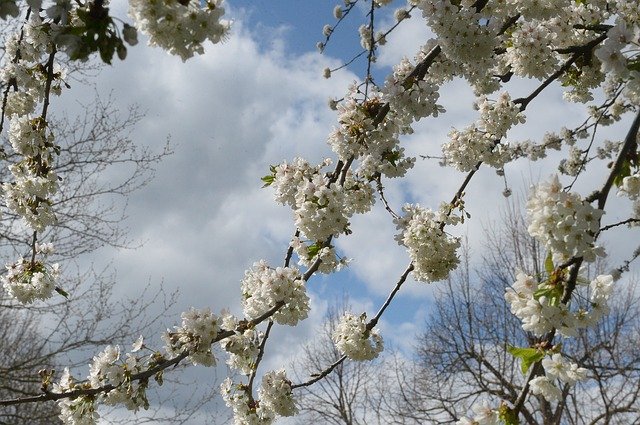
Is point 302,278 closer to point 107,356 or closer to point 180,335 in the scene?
point 180,335

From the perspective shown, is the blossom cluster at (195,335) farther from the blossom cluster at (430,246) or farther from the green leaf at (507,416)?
the green leaf at (507,416)

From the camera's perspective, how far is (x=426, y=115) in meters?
2.76

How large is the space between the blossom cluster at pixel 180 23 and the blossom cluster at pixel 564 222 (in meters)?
1.01

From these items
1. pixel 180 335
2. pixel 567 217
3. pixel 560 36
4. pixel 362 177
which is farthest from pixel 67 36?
pixel 560 36

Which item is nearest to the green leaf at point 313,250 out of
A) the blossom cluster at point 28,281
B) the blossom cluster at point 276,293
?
the blossom cluster at point 276,293

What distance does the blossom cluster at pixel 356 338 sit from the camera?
3.38 metres

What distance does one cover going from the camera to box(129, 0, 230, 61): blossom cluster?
5.39ft

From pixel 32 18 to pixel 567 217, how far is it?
2928mm

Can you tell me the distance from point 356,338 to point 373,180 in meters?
0.85

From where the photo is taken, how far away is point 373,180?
3275 mm

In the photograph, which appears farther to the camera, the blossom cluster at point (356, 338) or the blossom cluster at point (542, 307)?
the blossom cluster at point (356, 338)

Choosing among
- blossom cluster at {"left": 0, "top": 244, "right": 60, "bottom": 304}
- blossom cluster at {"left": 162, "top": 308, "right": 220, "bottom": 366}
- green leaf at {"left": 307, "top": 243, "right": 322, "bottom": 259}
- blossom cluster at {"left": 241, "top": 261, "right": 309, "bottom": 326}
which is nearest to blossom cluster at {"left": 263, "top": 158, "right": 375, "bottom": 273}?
green leaf at {"left": 307, "top": 243, "right": 322, "bottom": 259}

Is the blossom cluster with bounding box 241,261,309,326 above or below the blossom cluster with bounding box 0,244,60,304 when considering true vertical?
below

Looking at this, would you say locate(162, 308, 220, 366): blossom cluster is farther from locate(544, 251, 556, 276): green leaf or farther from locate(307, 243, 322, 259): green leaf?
locate(544, 251, 556, 276): green leaf
